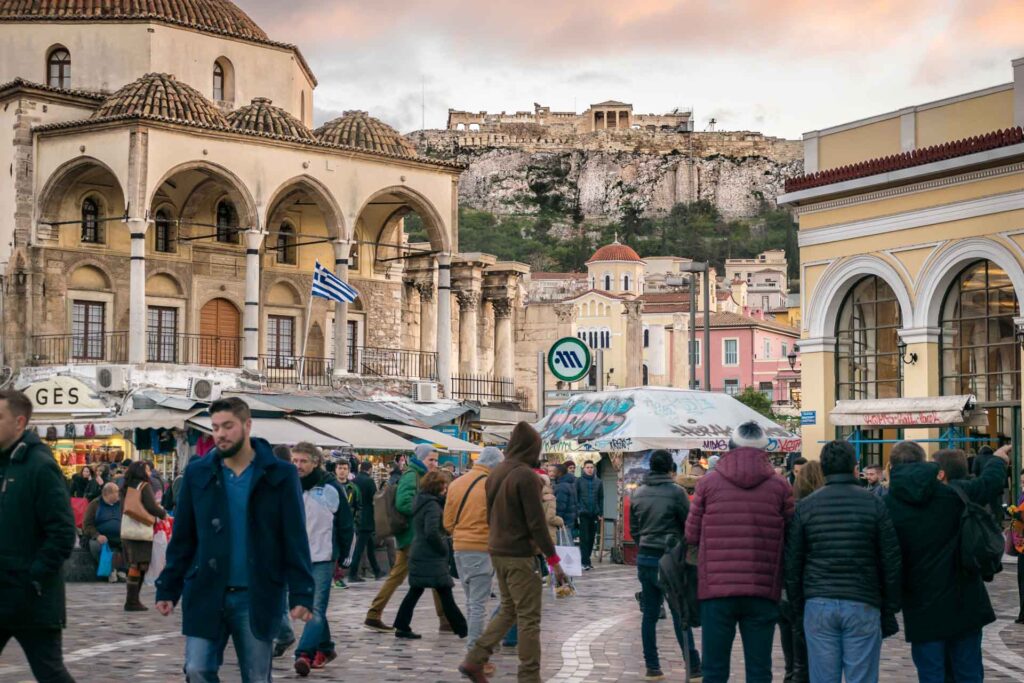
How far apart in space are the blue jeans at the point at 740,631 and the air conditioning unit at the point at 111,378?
27771 millimetres

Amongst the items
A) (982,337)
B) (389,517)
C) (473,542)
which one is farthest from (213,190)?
(473,542)

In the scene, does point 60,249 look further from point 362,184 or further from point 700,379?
point 700,379

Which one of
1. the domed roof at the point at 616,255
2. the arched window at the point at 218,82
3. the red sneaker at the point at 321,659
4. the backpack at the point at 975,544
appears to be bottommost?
the red sneaker at the point at 321,659

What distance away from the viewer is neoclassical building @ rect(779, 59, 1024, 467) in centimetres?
2766

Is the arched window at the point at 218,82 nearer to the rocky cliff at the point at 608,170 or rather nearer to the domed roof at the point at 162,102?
the domed roof at the point at 162,102

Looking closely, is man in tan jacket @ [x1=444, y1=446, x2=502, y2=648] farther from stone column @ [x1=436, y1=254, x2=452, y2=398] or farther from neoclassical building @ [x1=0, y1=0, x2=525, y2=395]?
stone column @ [x1=436, y1=254, x2=452, y2=398]

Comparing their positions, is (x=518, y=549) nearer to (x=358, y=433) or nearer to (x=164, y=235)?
(x=358, y=433)

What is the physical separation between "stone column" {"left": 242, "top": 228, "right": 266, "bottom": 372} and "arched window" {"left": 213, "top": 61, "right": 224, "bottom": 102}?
19.6 ft

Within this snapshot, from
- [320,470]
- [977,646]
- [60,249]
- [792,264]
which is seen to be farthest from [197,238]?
[792,264]

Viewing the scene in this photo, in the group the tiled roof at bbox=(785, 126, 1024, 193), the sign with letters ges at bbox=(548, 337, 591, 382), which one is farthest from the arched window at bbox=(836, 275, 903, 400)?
the sign with letters ges at bbox=(548, 337, 591, 382)

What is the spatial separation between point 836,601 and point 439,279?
3486 cm

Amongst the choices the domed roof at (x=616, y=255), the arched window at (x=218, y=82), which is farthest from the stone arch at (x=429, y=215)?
the domed roof at (x=616, y=255)

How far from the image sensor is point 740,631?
8.39 m

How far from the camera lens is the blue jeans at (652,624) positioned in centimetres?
1109
